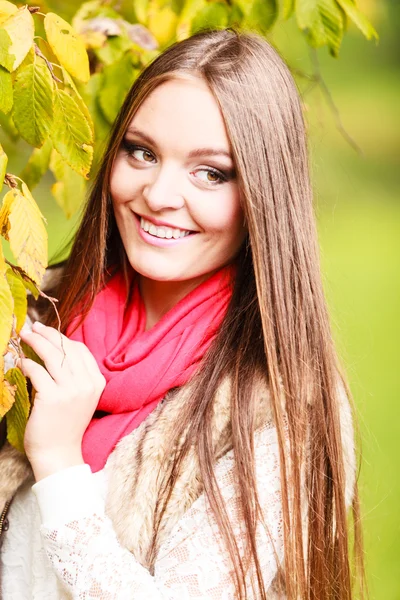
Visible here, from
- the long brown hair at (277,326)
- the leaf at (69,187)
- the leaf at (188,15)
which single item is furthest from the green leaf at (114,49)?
the long brown hair at (277,326)

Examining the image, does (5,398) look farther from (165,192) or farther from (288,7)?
(288,7)

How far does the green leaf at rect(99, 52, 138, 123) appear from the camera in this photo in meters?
2.09

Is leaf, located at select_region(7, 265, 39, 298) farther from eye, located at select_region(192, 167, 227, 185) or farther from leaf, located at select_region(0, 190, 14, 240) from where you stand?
eye, located at select_region(192, 167, 227, 185)

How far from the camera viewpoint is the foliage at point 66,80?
4.18 ft

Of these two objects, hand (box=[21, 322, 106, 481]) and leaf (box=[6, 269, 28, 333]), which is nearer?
leaf (box=[6, 269, 28, 333])

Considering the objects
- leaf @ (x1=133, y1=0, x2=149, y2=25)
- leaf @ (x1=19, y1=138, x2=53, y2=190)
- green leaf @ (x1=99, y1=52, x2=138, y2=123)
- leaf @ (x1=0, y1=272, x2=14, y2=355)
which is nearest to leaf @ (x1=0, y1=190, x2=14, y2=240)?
leaf @ (x1=0, y1=272, x2=14, y2=355)

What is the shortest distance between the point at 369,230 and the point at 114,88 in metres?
4.51

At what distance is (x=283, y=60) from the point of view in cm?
181

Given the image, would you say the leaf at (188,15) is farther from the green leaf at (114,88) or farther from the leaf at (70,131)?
the leaf at (70,131)

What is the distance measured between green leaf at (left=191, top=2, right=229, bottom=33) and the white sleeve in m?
1.05

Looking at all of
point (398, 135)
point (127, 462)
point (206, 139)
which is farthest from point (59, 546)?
point (398, 135)

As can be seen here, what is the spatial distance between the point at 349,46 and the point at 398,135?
0.87 metres

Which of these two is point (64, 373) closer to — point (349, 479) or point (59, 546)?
point (59, 546)

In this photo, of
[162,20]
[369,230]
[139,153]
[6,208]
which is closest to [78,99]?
[139,153]
